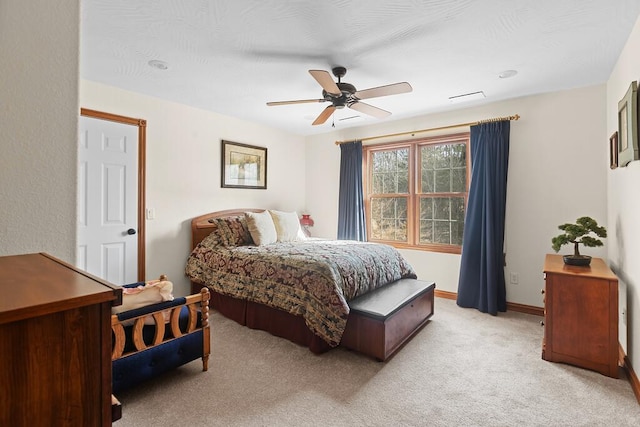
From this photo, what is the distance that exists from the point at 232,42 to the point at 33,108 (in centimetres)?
166

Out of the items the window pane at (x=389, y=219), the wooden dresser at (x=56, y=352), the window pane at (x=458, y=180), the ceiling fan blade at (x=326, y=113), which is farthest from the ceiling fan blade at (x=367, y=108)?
the wooden dresser at (x=56, y=352)

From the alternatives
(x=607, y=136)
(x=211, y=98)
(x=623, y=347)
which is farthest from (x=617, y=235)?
(x=211, y=98)

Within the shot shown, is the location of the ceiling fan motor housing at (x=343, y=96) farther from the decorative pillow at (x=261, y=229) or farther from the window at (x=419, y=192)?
the window at (x=419, y=192)

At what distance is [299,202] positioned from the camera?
18.8ft

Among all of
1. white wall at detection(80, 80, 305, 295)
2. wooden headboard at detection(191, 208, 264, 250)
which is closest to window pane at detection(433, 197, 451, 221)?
white wall at detection(80, 80, 305, 295)

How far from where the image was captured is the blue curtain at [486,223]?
372 centimetres

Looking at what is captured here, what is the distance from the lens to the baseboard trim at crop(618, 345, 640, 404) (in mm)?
2095

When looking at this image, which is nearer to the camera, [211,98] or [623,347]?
[623,347]

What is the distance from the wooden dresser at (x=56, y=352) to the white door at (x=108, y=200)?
3001mm

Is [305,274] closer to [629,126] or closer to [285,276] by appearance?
[285,276]

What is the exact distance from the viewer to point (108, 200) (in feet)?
11.1

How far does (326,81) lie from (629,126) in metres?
2.06

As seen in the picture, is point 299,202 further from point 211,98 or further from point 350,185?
point 211,98

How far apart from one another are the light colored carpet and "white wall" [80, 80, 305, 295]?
4.88 ft
